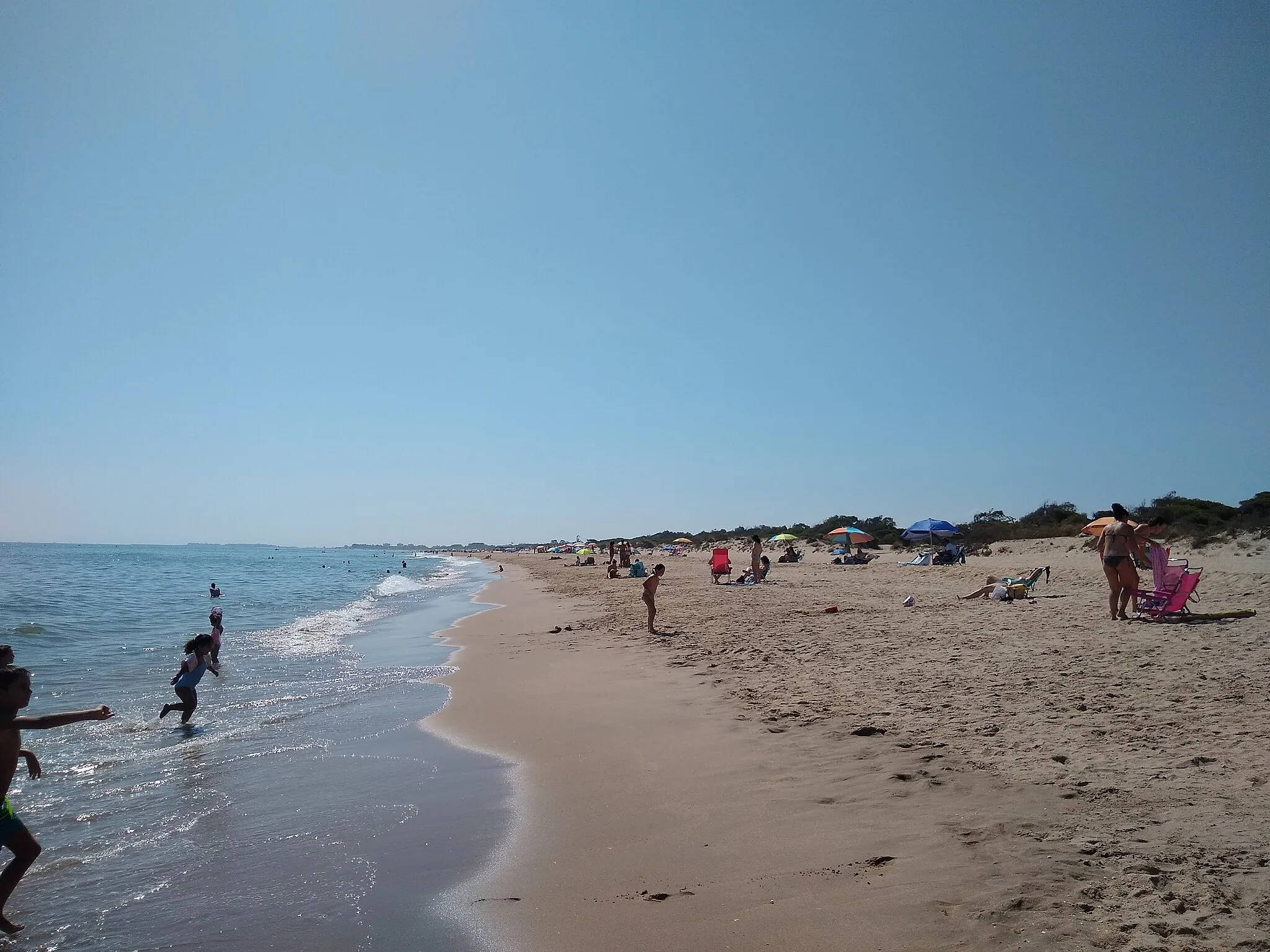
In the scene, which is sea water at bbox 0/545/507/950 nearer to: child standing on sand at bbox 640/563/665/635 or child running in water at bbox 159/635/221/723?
child running in water at bbox 159/635/221/723

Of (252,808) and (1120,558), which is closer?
(252,808)

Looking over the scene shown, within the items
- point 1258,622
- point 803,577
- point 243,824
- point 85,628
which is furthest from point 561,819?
point 803,577

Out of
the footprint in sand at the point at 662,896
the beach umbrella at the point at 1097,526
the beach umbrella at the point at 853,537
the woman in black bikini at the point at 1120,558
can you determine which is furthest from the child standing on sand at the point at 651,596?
the beach umbrella at the point at 853,537

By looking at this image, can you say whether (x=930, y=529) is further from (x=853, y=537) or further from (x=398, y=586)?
(x=398, y=586)

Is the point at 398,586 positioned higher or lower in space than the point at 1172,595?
lower

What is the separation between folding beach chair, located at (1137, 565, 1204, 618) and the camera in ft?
32.7

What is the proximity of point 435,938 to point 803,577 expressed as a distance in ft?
76.3

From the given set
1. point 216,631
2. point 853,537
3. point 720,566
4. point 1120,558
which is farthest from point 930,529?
point 216,631

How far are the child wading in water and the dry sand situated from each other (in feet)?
8.42

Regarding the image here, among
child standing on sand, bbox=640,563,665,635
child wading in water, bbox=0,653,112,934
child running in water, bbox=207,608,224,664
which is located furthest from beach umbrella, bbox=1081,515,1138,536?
child wading in water, bbox=0,653,112,934

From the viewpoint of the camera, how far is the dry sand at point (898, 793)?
10.8 ft

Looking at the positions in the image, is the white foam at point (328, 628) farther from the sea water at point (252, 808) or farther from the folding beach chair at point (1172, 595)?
the folding beach chair at point (1172, 595)

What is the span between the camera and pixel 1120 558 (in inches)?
412

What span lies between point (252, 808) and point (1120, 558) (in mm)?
11676
